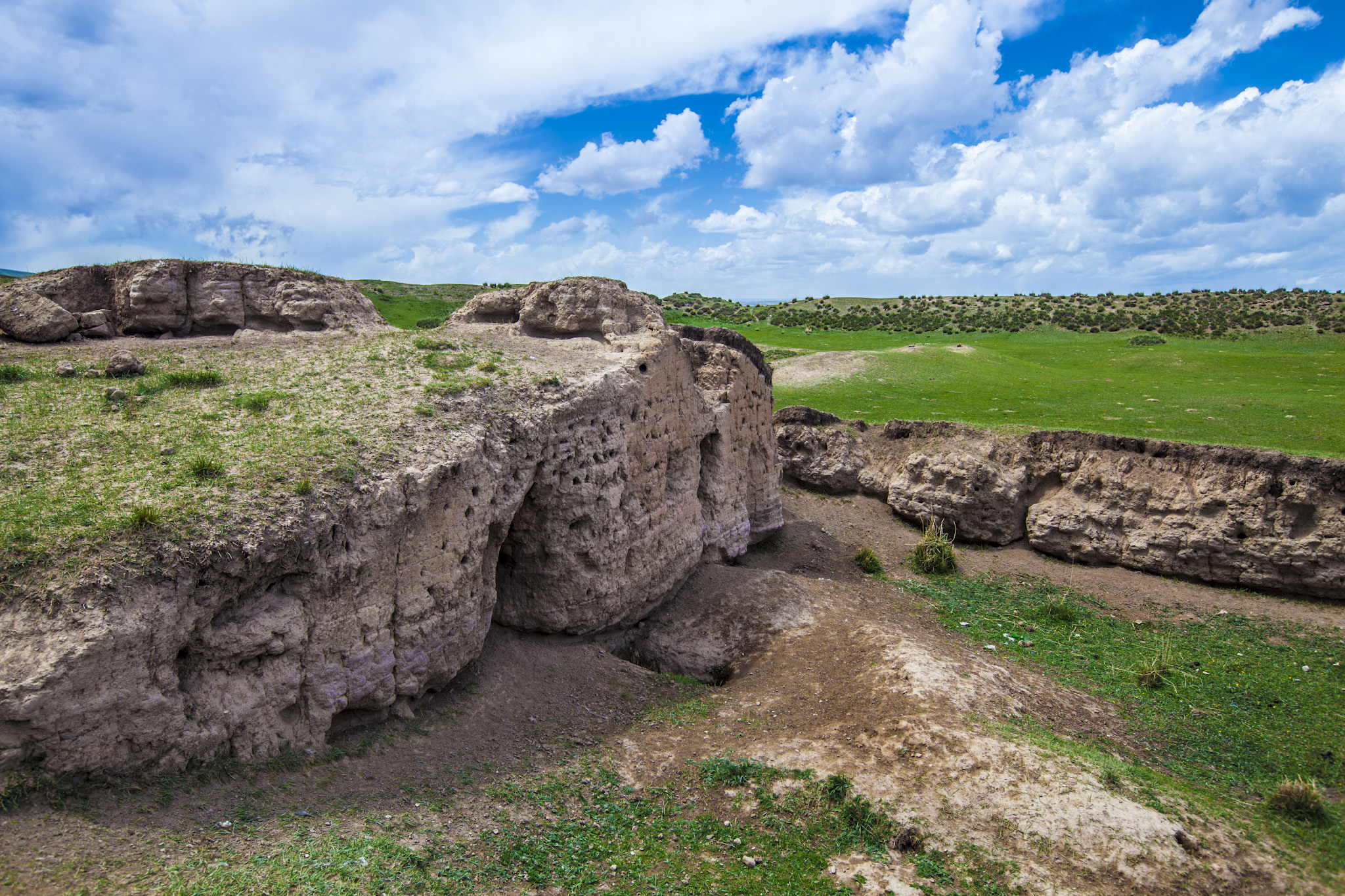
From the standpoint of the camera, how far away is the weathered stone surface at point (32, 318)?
1460 centimetres

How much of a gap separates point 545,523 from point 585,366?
3.66 meters

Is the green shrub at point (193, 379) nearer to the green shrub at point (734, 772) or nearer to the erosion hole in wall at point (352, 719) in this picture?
the erosion hole in wall at point (352, 719)

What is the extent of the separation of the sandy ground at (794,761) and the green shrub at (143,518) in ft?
9.96

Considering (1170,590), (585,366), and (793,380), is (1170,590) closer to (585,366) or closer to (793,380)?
(585,366)

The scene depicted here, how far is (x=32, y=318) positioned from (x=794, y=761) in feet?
58.2

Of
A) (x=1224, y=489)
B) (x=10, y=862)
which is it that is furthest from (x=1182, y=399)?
(x=10, y=862)

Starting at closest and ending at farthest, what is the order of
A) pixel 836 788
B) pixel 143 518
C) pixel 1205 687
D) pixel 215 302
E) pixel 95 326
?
1. pixel 143 518
2. pixel 836 788
3. pixel 1205 687
4. pixel 95 326
5. pixel 215 302

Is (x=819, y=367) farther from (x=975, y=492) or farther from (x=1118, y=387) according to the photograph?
(x=975, y=492)

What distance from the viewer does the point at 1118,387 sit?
35.3 m

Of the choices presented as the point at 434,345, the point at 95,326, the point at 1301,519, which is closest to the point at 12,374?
the point at 95,326

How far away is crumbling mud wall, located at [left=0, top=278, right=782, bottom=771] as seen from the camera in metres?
7.75

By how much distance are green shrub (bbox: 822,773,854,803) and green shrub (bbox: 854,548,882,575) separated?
421 inches

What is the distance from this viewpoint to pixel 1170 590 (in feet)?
62.4

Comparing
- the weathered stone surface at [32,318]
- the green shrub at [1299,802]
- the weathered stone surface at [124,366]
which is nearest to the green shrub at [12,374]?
the weathered stone surface at [124,366]
